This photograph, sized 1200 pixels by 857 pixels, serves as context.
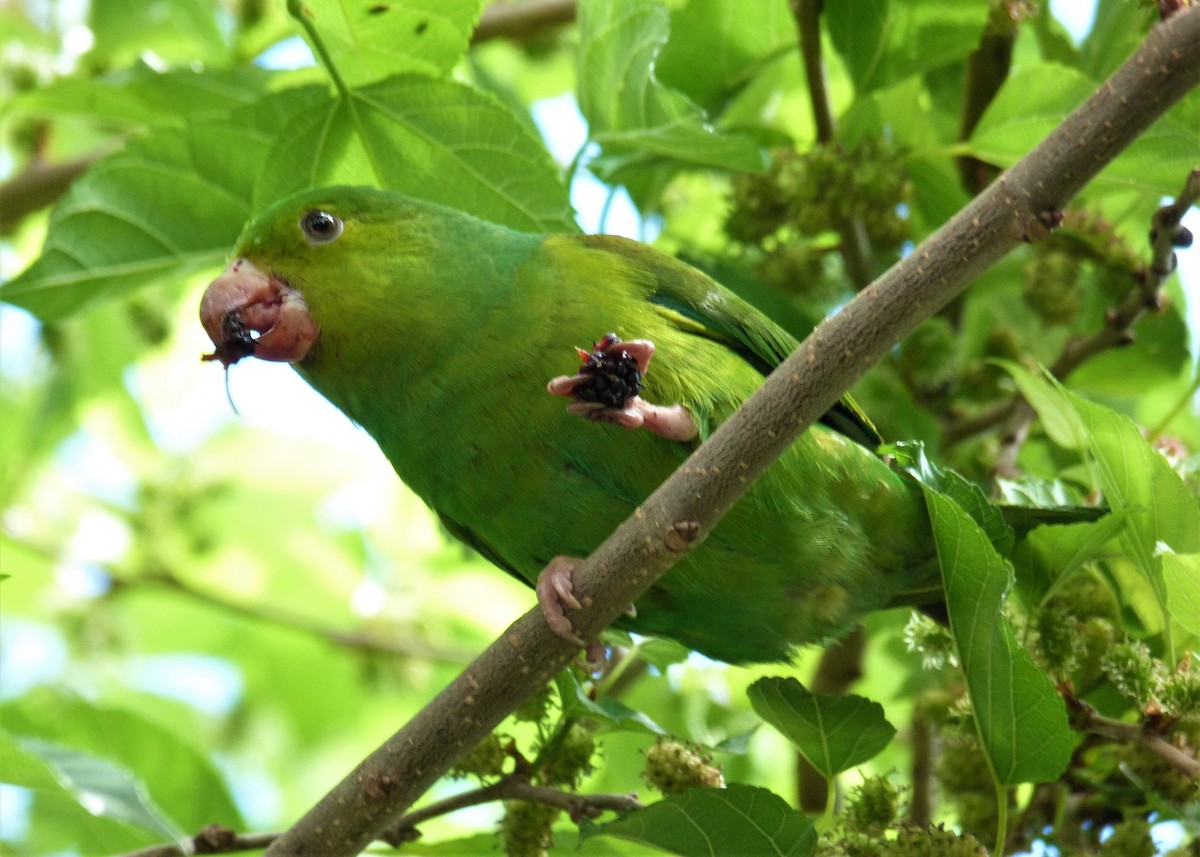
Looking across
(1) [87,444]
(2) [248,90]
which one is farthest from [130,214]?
(1) [87,444]

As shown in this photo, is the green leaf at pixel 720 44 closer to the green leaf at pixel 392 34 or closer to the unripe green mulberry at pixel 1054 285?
the green leaf at pixel 392 34

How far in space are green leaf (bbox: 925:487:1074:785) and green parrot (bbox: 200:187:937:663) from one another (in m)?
0.53

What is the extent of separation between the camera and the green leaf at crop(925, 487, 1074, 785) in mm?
2379

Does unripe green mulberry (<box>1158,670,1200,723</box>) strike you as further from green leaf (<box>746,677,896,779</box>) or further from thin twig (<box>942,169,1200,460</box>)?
thin twig (<box>942,169,1200,460</box>)

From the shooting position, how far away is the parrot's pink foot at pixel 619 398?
2579mm

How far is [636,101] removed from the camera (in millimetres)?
3279

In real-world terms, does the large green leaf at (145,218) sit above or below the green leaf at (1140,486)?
above

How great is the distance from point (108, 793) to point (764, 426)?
1269 mm

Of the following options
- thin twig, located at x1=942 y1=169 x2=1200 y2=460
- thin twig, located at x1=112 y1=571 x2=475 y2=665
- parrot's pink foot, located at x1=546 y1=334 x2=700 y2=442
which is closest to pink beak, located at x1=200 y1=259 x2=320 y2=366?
parrot's pink foot, located at x1=546 y1=334 x2=700 y2=442

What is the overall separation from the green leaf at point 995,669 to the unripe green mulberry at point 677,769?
531 millimetres

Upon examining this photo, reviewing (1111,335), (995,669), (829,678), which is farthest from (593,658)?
(1111,335)

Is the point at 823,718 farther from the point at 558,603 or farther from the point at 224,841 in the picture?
the point at 224,841

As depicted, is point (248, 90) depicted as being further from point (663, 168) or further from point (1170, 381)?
point (1170, 381)

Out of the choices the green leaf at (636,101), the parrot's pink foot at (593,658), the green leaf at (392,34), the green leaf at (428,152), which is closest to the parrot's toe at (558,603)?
the parrot's pink foot at (593,658)
